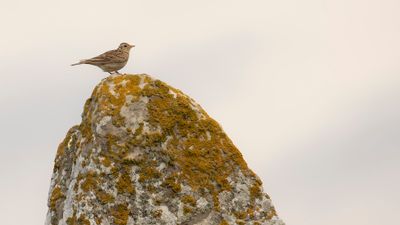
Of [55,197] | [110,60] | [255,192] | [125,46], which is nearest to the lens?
[255,192]

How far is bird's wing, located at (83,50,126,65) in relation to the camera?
52.9ft

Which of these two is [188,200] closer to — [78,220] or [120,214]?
[120,214]

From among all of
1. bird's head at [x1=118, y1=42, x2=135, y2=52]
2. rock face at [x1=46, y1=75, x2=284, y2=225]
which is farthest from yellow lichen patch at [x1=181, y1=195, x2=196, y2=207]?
bird's head at [x1=118, y1=42, x2=135, y2=52]

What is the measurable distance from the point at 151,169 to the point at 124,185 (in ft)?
1.29

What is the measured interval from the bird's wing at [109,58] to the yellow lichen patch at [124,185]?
7.14 metres

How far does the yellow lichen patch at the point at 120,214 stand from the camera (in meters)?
9.08

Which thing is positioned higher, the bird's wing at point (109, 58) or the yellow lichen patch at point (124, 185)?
the bird's wing at point (109, 58)

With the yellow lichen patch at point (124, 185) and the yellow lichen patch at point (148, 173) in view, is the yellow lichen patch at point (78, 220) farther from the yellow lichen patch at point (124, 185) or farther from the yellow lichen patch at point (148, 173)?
the yellow lichen patch at point (148, 173)

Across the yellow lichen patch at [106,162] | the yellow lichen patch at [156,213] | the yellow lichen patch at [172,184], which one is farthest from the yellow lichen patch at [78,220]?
the yellow lichen patch at [172,184]

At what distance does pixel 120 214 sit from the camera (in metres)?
9.10

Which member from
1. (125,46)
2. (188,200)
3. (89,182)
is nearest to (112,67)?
(125,46)

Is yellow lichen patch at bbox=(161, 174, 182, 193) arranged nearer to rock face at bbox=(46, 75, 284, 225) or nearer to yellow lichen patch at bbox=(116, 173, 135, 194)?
rock face at bbox=(46, 75, 284, 225)

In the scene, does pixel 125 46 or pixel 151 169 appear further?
pixel 125 46

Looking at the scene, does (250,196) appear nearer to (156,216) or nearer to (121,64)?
(156,216)
